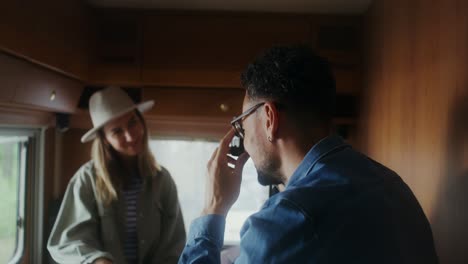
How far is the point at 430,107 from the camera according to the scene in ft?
3.03

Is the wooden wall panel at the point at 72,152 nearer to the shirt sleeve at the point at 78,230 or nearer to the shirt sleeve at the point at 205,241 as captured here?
the shirt sleeve at the point at 78,230

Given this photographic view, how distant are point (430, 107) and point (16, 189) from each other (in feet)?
5.16

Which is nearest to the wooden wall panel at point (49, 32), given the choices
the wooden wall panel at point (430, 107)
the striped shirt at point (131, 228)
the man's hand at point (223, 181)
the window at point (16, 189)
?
the window at point (16, 189)

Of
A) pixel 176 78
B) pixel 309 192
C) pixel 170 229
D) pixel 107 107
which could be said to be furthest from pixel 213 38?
pixel 309 192

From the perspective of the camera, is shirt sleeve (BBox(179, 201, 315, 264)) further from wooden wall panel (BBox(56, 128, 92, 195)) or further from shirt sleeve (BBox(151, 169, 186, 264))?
wooden wall panel (BBox(56, 128, 92, 195))

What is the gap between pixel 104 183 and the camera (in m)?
1.45

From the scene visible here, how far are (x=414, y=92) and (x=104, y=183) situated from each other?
1.08m

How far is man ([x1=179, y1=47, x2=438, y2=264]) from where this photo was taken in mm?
604

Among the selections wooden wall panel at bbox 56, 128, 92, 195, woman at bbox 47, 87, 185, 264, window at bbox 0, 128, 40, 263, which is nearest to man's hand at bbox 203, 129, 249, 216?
woman at bbox 47, 87, 185, 264

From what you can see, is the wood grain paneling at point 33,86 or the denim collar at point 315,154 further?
the wood grain paneling at point 33,86

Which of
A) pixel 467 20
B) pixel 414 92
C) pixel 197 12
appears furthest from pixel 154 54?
pixel 467 20

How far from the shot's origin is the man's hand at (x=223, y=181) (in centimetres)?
95

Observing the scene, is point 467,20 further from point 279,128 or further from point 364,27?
point 364,27

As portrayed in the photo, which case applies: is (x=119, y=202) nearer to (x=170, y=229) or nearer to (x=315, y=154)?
(x=170, y=229)
